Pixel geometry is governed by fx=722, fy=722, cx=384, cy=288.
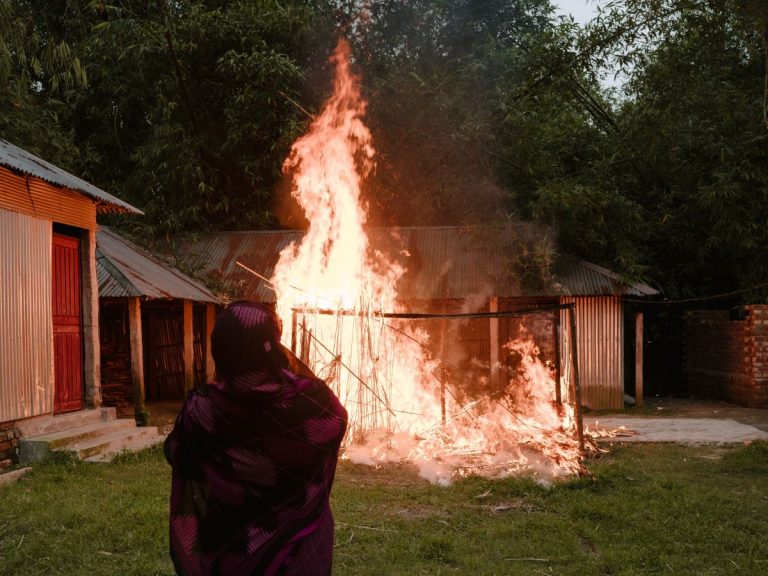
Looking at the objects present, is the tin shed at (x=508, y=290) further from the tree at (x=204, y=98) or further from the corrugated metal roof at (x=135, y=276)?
the tree at (x=204, y=98)

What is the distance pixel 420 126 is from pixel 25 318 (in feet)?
34.0

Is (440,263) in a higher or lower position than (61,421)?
higher

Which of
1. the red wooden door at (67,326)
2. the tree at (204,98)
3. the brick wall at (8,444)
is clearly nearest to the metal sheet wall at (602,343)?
the tree at (204,98)

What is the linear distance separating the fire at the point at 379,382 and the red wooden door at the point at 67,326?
9.95 feet

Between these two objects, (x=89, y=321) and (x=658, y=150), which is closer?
(x=89, y=321)

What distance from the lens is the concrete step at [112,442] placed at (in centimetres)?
888

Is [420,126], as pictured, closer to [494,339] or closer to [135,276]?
[494,339]

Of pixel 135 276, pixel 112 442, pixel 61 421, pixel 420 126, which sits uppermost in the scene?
pixel 420 126

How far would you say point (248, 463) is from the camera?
276cm

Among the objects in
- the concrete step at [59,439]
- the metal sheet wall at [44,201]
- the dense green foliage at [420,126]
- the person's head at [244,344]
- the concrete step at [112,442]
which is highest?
the dense green foliage at [420,126]

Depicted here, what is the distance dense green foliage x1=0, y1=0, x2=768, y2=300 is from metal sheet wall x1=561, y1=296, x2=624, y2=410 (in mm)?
1136

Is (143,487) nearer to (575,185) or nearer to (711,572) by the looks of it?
(711,572)

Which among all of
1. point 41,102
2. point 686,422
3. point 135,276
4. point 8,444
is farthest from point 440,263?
point 41,102

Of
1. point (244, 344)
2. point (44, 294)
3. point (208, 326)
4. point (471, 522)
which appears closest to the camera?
point (244, 344)
